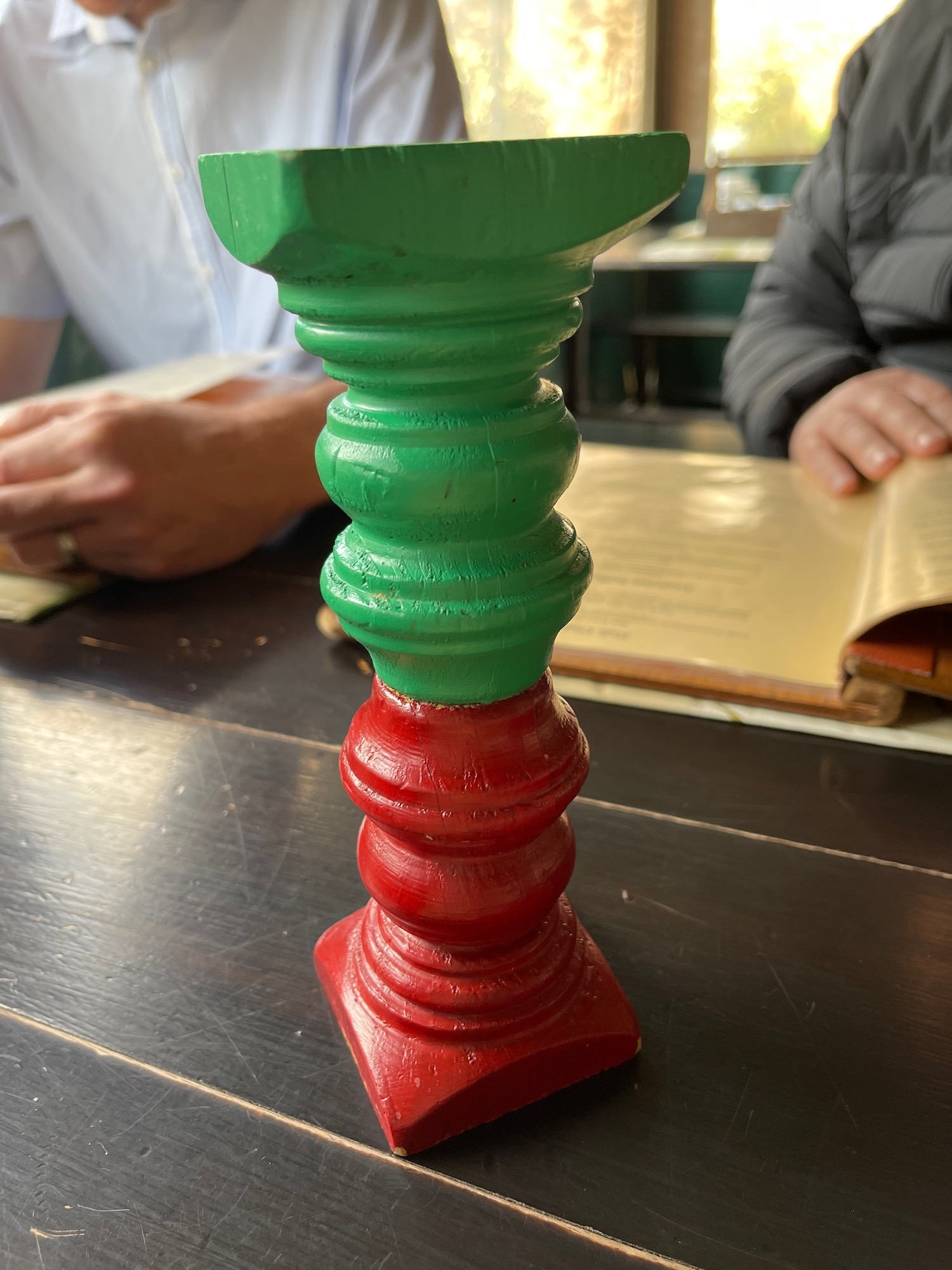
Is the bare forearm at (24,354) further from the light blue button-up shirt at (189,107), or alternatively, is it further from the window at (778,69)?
the window at (778,69)

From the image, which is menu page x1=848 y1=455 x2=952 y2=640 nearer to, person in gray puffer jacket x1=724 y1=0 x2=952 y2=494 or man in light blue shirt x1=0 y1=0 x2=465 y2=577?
person in gray puffer jacket x1=724 y1=0 x2=952 y2=494

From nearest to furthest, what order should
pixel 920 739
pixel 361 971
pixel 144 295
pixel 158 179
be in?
1. pixel 361 971
2. pixel 920 739
3. pixel 158 179
4. pixel 144 295

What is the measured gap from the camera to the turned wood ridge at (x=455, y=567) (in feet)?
0.55

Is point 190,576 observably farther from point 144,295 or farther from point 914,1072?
point 144,295

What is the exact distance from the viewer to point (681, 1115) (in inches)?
9.9

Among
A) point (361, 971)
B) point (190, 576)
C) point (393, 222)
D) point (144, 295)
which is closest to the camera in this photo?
point (393, 222)

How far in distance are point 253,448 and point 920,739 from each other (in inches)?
18.4

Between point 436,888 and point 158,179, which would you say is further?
point 158,179

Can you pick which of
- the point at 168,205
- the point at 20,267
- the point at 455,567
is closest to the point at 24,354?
the point at 20,267

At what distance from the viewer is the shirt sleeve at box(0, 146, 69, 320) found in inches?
43.8

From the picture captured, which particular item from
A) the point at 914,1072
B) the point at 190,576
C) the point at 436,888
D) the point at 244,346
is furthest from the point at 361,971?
the point at 244,346

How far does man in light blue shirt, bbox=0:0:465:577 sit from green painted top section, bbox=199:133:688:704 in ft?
1.36

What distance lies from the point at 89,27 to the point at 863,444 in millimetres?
921

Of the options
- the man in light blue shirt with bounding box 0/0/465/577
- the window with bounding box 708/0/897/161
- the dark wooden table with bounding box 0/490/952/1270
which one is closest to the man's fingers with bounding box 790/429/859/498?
the dark wooden table with bounding box 0/490/952/1270
